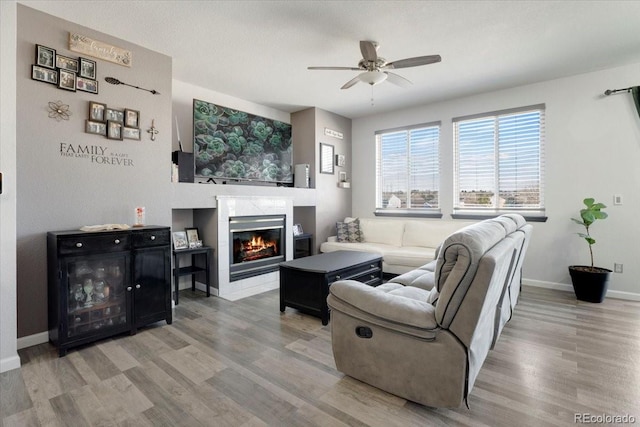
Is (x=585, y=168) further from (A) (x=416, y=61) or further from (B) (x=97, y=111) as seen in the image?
(B) (x=97, y=111)

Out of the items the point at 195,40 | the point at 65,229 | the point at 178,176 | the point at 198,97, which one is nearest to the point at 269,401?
the point at 65,229

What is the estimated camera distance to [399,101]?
5121mm

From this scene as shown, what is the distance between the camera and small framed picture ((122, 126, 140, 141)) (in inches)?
124

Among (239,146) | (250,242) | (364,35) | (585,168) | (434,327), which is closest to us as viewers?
(434,327)

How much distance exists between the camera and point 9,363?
88.4 inches

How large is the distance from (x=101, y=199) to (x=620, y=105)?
585 cm

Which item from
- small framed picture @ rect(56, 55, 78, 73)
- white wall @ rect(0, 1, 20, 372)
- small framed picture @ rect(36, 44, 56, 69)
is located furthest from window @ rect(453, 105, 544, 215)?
white wall @ rect(0, 1, 20, 372)

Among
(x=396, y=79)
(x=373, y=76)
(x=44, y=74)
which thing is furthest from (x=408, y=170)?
(x=44, y=74)

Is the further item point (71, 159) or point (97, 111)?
point (97, 111)

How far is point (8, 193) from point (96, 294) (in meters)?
0.97

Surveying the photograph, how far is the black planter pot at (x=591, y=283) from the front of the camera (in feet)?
11.9

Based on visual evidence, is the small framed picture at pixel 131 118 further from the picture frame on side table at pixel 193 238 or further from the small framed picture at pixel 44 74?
the picture frame on side table at pixel 193 238

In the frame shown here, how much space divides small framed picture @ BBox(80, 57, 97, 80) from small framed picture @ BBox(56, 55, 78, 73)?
0.14ft

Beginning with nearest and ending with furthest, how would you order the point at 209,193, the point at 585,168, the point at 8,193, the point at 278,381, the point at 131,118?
the point at 278,381 < the point at 8,193 < the point at 131,118 < the point at 209,193 < the point at 585,168
